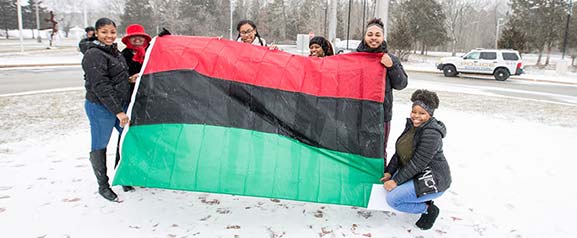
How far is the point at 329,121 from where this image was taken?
3.26m

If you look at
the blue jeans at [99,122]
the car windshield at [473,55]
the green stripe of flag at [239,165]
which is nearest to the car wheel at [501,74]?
the car windshield at [473,55]

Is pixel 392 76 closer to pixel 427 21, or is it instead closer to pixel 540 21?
pixel 540 21

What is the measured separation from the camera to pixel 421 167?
297 cm

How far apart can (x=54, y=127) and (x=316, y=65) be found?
5266 millimetres

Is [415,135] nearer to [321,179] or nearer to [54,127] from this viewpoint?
[321,179]

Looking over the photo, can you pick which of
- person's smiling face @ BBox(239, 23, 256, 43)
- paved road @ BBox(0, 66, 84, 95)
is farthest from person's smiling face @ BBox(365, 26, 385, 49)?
paved road @ BBox(0, 66, 84, 95)

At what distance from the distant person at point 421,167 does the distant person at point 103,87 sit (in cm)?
233

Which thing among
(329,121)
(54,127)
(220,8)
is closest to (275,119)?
(329,121)

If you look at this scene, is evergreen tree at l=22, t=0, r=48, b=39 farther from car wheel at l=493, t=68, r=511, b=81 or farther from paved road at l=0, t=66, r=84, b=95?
car wheel at l=493, t=68, r=511, b=81

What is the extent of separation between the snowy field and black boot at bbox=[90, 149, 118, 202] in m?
0.08

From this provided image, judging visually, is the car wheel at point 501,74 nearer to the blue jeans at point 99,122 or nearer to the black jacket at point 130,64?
the black jacket at point 130,64

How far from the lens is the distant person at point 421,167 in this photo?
2.96 meters

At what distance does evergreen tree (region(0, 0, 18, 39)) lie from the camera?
165ft

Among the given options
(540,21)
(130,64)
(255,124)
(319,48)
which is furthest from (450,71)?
(130,64)
